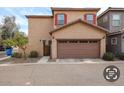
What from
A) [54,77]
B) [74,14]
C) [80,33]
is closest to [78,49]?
[80,33]

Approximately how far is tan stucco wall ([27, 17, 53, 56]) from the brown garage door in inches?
175

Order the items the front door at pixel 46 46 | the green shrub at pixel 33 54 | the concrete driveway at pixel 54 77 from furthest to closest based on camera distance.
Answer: the front door at pixel 46 46 → the green shrub at pixel 33 54 → the concrete driveway at pixel 54 77

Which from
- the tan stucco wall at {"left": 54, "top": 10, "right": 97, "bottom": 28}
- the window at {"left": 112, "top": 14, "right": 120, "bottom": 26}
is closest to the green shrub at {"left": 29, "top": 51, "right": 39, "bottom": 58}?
the tan stucco wall at {"left": 54, "top": 10, "right": 97, "bottom": 28}

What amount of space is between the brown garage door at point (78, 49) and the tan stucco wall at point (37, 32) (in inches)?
175

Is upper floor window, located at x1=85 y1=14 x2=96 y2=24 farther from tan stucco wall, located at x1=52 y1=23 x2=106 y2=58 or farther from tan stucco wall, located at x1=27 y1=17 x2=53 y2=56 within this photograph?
tan stucco wall, located at x1=27 y1=17 x2=53 y2=56

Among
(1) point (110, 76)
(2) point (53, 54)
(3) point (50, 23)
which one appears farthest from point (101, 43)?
(1) point (110, 76)

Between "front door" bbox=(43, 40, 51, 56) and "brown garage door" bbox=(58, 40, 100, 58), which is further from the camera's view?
"front door" bbox=(43, 40, 51, 56)

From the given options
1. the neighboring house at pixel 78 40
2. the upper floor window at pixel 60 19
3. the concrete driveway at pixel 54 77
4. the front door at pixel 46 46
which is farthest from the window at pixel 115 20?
the concrete driveway at pixel 54 77

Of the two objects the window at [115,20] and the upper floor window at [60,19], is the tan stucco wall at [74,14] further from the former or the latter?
the window at [115,20]

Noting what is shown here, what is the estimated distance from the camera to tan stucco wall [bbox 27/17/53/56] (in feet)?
88.5

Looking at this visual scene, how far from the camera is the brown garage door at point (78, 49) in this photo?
23125 millimetres

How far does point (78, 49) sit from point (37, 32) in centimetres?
664

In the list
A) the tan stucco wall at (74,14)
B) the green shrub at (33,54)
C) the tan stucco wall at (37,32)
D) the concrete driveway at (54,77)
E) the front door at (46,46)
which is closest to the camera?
the concrete driveway at (54,77)
